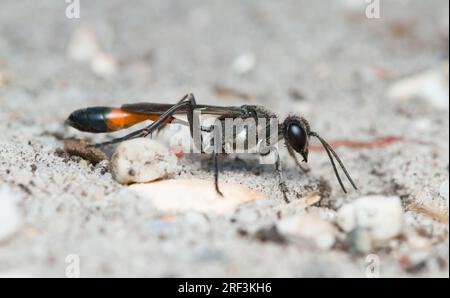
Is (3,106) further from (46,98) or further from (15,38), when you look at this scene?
(15,38)

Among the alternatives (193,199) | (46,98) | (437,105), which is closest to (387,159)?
(437,105)

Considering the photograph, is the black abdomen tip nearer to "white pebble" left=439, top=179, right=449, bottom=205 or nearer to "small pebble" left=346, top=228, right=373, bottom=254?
"small pebble" left=346, top=228, right=373, bottom=254

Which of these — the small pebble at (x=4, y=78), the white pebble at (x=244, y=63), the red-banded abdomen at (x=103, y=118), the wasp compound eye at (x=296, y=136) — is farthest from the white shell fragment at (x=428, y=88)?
the small pebble at (x=4, y=78)

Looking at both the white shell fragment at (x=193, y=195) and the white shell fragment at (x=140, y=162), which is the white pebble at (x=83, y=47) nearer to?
the white shell fragment at (x=140, y=162)

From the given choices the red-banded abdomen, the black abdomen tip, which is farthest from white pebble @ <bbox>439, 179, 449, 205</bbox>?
the black abdomen tip

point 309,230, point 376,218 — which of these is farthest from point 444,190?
point 309,230

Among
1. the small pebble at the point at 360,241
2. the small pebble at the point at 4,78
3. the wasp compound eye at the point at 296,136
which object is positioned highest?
the small pebble at the point at 4,78
